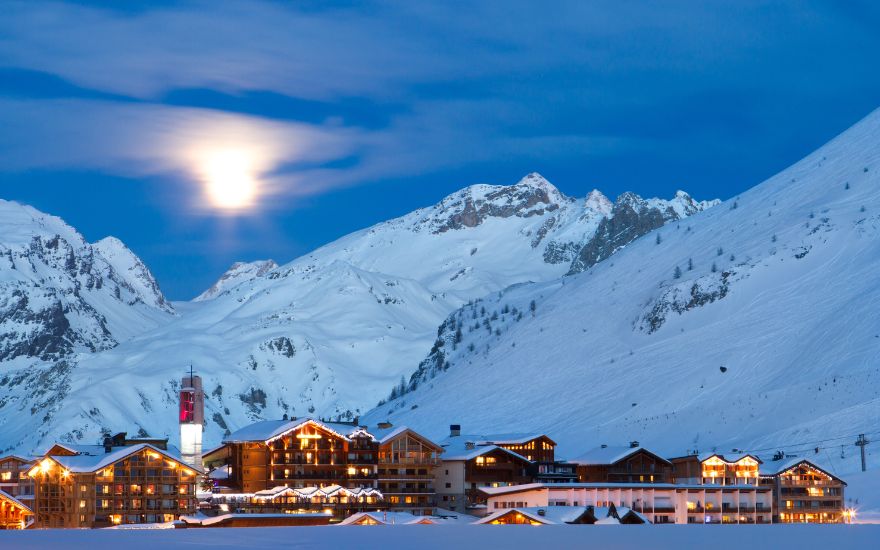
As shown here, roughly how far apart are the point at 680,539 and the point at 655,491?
1400 inches

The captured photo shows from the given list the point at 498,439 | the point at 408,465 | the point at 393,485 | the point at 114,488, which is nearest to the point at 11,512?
the point at 114,488

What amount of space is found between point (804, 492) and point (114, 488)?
58057mm

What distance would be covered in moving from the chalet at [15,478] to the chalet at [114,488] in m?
15.7

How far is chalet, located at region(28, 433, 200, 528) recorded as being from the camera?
439 feet

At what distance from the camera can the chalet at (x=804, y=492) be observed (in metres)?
135

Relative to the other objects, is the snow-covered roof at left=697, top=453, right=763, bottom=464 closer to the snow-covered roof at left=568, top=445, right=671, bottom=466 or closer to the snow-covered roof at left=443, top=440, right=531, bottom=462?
the snow-covered roof at left=568, top=445, right=671, bottom=466

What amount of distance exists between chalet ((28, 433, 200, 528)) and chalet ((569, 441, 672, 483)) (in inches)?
1426

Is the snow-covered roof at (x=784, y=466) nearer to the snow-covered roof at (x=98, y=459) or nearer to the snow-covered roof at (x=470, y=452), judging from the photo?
the snow-covered roof at (x=470, y=452)

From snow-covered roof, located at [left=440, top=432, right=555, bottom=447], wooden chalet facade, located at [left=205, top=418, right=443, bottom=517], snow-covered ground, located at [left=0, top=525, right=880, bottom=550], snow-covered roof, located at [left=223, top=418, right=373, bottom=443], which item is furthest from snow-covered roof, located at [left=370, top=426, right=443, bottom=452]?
snow-covered ground, located at [left=0, top=525, right=880, bottom=550]

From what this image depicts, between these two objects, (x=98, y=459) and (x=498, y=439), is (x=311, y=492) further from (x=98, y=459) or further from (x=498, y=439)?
(x=498, y=439)

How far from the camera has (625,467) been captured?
148 m

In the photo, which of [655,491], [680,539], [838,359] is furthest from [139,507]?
[838,359]

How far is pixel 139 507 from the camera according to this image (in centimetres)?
13462

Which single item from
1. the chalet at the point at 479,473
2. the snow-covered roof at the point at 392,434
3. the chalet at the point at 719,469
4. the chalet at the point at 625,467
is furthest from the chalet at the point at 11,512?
the chalet at the point at 719,469
